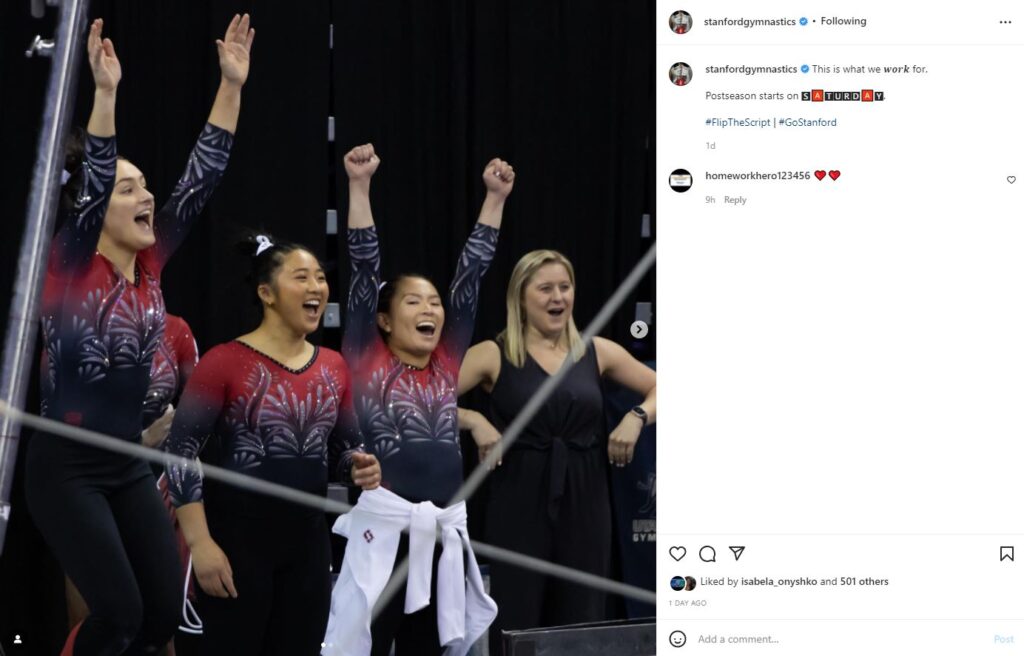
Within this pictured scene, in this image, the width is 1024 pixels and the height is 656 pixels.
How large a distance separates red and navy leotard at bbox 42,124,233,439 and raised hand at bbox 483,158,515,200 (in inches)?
26.2

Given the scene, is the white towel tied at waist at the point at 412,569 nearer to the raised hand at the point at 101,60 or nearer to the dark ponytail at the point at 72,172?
the dark ponytail at the point at 72,172

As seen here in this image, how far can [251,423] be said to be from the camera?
215 cm

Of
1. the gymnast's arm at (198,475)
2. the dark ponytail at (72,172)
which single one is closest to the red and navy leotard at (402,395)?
the gymnast's arm at (198,475)

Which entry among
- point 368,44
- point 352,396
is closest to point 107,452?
point 352,396

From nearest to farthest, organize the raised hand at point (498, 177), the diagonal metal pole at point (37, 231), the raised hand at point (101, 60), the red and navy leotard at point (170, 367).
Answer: the diagonal metal pole at point (37, 231)
the raised hand at point (101, 60)
the red and navy leotard at point (170, 367)
the raised hand at point (498, 177)

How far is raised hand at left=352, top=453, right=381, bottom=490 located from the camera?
2.25 m

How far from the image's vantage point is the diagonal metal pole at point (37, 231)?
58.1 inches
